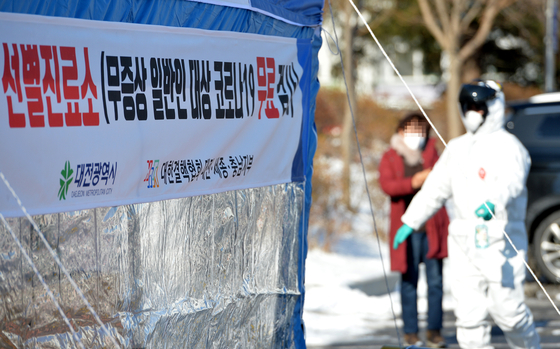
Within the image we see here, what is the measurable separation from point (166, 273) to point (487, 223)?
208cm

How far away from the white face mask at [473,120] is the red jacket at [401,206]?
2.30ft

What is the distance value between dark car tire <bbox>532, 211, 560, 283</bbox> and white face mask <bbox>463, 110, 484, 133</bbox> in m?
3.28

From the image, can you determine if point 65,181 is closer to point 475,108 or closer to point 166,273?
point 166,273

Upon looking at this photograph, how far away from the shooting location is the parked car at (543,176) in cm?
703

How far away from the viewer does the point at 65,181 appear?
2.55 metres

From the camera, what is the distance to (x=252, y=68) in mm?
3443

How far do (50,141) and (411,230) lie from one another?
8.81 feet

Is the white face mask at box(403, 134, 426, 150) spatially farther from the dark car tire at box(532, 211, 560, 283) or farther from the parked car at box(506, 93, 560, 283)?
the dark car tire at box(532, 211, 560, 283)

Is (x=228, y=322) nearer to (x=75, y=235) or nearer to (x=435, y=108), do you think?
(x=75, y=235)

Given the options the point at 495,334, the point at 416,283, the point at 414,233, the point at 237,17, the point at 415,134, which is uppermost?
the point at 237,17

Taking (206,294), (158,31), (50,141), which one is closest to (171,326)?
(206,294)

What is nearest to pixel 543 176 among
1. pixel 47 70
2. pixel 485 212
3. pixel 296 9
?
pixel 485 212

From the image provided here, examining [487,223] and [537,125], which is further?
[537,125]

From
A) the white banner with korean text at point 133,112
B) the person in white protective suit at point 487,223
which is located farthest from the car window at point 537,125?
the white banner with korean text at point 133,112
